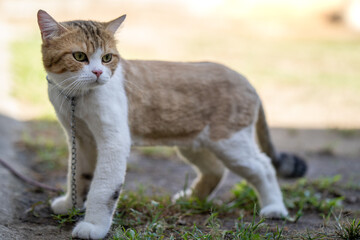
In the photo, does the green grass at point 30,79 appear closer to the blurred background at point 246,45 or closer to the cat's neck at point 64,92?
the blurred background at point 246,45

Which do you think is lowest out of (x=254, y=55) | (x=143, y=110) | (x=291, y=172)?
(x=254, y=55)

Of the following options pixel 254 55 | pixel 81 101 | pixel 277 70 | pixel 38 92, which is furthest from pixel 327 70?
pixel 81 101

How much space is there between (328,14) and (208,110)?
13.8m

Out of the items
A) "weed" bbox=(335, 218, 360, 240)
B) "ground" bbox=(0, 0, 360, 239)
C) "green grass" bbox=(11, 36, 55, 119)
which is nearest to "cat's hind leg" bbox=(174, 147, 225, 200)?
"ground" bbox=(0, 0, 360, 239)

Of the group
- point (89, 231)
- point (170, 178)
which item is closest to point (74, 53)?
point (89, 231)

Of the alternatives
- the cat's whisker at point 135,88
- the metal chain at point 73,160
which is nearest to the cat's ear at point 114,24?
the cat's whisker at point 135,88

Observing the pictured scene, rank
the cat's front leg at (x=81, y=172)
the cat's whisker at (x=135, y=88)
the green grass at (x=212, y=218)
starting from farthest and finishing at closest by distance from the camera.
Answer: the cat's front leg at (x=81, y=172) < the cat's whisker at (x=135, y=88) < the green grass at (x=212, y=218)

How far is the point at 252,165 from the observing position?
11.2 ft

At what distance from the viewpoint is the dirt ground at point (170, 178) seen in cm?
295

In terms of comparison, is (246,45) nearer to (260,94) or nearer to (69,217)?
(260,94)

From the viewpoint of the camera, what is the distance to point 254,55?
36.8ft

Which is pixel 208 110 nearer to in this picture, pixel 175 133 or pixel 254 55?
pixel 175 133

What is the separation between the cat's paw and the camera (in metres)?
2.69

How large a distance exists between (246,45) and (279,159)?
8.94 m
